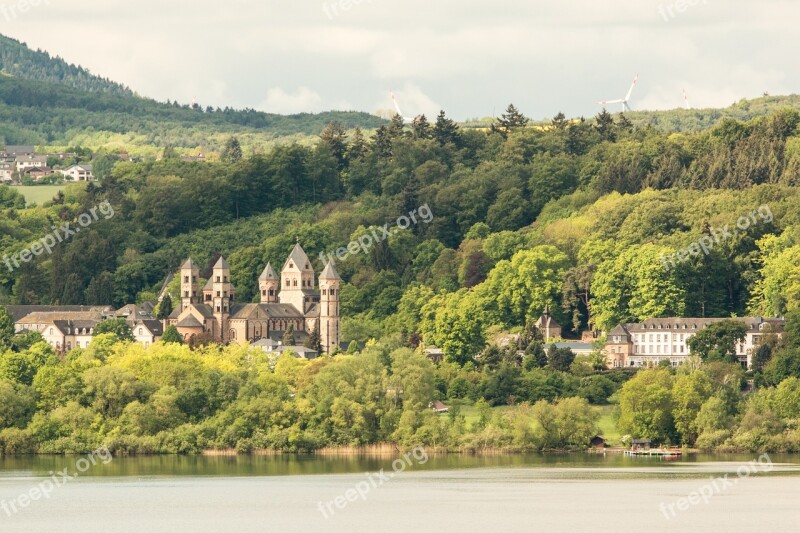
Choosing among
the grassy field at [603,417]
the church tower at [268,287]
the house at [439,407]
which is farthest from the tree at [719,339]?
the church tower at [268,287]

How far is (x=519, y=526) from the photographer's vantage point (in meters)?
72.8

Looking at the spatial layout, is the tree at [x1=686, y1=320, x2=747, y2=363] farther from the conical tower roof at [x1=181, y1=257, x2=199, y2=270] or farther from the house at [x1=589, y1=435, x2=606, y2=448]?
the conical tower roof at [x1=181, y1=257, x2=199, y2=270]

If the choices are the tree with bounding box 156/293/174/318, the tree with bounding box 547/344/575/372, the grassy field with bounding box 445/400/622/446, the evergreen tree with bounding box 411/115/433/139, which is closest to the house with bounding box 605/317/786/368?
the tree with bounding box 547/344/575/372

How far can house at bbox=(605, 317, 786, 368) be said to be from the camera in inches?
5094

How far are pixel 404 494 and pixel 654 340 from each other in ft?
170

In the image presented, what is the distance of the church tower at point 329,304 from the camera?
480 ft

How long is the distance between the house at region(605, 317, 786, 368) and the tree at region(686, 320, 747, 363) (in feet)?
7.68

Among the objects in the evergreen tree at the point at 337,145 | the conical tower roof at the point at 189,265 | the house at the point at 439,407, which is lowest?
the house at the point at 439,407

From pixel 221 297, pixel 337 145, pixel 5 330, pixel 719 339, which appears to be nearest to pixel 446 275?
pixel 221 297

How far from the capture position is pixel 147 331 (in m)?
→ 145

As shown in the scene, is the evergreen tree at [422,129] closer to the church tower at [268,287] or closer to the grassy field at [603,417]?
the church tower at [268,287]

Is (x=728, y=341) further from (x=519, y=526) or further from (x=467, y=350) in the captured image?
(x=519, y=526)

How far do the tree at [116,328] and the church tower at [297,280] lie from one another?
572 inches

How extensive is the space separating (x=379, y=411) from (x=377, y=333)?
138ft
